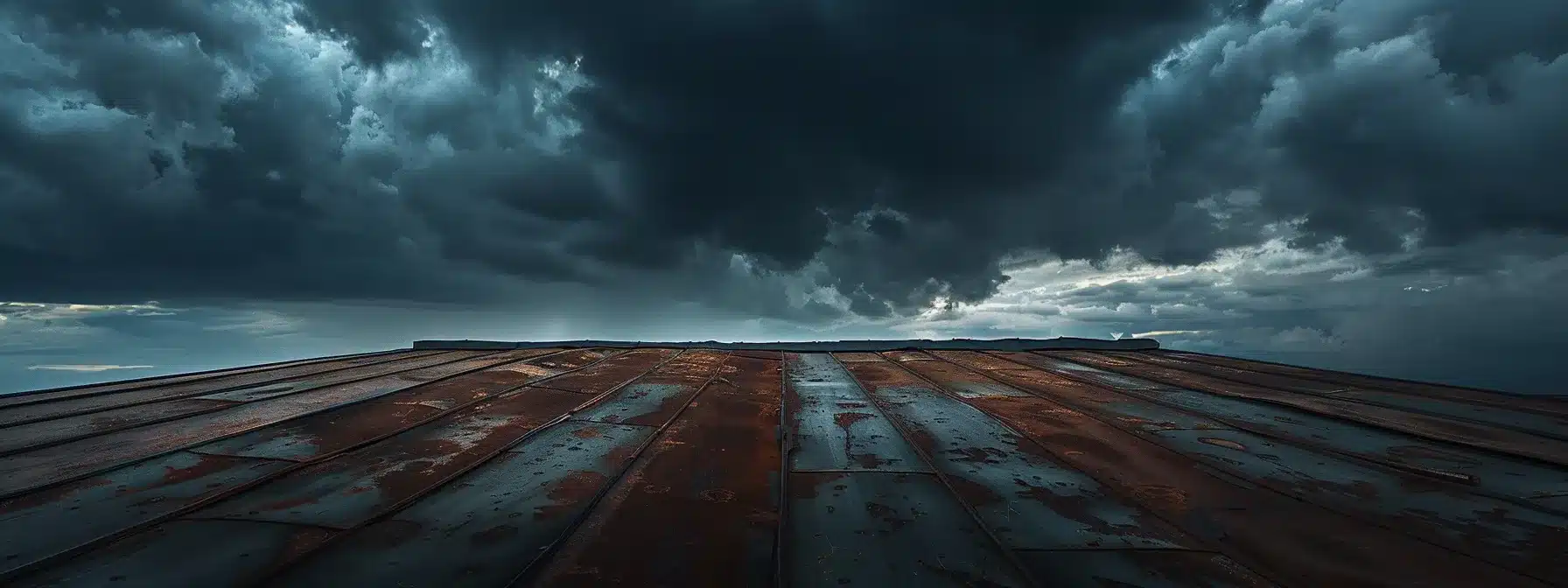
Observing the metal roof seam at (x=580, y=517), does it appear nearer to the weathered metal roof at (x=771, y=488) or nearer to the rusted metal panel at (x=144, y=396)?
the weathered metal roof at (x=771, y=488)

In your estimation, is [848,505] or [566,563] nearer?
[566,563]

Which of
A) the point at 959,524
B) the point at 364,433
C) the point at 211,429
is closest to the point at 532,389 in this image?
the point at 364,433

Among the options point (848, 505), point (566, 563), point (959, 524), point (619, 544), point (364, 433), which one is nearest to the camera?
point (566, 563)

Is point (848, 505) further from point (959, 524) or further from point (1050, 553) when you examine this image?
point (1050, 553)

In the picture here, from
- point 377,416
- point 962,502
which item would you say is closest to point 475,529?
point 962,502

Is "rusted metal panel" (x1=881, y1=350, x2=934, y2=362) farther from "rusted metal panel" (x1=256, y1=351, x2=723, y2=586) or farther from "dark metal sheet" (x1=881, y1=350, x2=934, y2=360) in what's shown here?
"rusted metal panel" (x1=256, y1=351, x2=723, y2=586)

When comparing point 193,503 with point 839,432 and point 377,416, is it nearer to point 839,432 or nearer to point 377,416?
point 377,416
